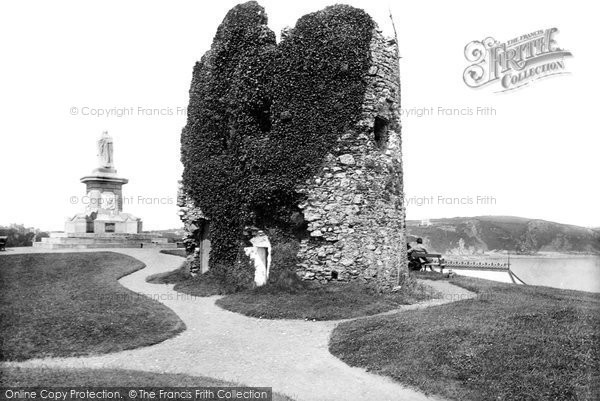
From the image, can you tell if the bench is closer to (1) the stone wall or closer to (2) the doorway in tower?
(1) the stone wall

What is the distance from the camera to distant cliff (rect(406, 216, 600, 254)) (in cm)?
7200

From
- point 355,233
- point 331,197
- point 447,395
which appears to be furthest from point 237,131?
point 447,395

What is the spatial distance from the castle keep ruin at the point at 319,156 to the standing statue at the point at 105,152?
2355 cm

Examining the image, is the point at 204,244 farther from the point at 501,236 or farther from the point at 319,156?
the point at 501,236

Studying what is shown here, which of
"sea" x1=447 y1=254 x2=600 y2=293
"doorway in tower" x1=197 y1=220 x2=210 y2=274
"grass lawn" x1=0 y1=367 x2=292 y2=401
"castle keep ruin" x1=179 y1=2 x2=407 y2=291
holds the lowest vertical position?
"sea" x1=447 y1=254 x2=600 y2=293

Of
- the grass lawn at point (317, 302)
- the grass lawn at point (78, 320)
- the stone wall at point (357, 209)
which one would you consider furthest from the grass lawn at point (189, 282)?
the stone wall at point (357, 209)

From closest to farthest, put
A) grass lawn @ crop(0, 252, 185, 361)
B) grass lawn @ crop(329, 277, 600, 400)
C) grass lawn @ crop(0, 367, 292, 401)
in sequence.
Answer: grass lawn @ crop(0, 367, 292, 401), grass lawn @ crop(329, 277, 600, 400), grass lawn @ crop(0, 252, 185, 361)

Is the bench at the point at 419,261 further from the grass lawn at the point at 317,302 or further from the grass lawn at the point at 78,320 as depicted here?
the grass lawn at the point at 78,320

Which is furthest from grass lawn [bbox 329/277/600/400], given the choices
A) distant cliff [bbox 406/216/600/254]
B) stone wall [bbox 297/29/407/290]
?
distant cliff [bbox 406/216/600/254]

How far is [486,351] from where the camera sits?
6.85 meters

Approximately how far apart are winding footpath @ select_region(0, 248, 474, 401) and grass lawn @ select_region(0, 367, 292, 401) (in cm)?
46

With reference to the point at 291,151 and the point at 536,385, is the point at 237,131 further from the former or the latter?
the point at 536,385

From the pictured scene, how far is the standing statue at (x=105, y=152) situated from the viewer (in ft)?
111

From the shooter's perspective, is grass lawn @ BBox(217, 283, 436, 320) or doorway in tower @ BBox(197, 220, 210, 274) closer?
grass lawn @ BBox(217, 283, 436, 320)
